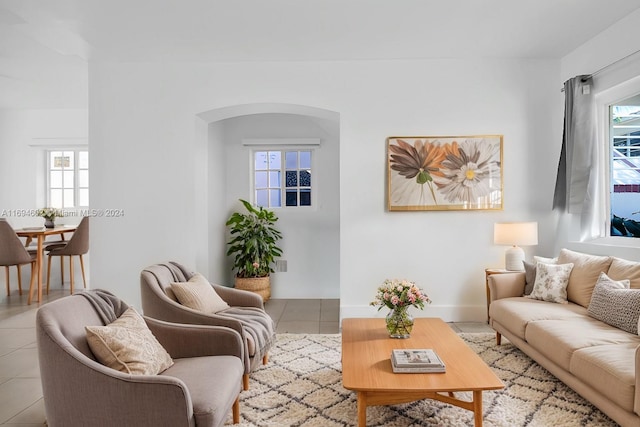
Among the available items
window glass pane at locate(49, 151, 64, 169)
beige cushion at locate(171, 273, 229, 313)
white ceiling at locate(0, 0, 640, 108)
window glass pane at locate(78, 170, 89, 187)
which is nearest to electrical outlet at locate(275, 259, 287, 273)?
beige cushion at locate(171, 273, 229, 313)

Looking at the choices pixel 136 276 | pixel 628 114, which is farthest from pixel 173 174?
pixel 628 114

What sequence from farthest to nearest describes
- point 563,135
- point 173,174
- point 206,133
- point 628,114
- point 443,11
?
point 206,133, point 173,174, point 563,135, point 628,114, point 443,11

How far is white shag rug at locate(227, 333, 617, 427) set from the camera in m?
2.41

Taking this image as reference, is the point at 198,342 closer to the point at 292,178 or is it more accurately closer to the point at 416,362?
the point at 416,362

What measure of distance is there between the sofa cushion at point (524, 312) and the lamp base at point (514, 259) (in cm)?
56

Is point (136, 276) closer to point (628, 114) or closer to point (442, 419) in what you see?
point (442, 419)

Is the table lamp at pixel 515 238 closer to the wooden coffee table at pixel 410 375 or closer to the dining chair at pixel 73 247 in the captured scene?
the wooden coffee table at pixel 410 375

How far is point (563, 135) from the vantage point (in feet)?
14.1

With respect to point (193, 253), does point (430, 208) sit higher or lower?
higher

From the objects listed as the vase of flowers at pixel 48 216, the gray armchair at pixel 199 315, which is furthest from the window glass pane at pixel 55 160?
Answer: the gray armchair at pixel 199 315

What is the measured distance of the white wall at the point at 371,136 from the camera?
4512mm

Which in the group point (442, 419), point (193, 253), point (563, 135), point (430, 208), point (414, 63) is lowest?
point (442, 419)

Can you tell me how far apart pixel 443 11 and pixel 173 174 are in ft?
9.86

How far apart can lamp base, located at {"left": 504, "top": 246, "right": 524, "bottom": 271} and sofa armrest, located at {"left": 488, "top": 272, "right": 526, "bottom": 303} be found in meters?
0.39
